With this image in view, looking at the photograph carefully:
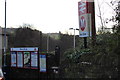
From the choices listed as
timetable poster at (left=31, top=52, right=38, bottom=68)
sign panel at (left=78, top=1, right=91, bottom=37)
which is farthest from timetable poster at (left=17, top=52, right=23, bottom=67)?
sign panel at (left=78, top=1, right=91, bottom=37)

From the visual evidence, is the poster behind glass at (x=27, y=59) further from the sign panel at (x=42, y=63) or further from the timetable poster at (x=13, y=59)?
the sign panel at (x=42, y=63)

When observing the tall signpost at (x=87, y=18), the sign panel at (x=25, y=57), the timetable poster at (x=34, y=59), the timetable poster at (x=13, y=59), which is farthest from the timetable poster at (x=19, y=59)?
the tall signpost at (x=87, y=18)

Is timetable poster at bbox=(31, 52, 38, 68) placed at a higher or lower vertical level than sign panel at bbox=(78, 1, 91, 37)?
lower

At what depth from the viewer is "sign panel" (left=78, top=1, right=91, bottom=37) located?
13.0 m

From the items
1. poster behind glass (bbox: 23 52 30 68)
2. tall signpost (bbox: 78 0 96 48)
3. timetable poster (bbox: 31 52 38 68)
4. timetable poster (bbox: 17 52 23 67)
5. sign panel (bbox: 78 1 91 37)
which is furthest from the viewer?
sign panel (bbox: 78 1 91 37)

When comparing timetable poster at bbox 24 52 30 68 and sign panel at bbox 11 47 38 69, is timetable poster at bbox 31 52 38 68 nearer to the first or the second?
sign panel at bbox 11 47 38 69

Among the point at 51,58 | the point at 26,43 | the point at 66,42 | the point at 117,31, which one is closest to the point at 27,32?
the point at 26,43

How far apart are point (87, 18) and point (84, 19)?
25 cm

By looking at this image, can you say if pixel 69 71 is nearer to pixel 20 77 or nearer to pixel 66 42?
pixel 20 77

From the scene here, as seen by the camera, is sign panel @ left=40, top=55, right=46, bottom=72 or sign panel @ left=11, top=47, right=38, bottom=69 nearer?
sign panel @ left=40, top=55, right=46, bottom=72

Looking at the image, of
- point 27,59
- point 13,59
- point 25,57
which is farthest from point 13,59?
point 27,59

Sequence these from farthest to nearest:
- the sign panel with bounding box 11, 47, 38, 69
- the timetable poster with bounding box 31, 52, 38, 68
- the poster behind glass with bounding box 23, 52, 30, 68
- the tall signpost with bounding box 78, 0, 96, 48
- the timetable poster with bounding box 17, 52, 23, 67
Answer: the tall signpost with bounding box 78, 0, 96, 48, the timetable poster with bounding box 17, 52, 23, 67, the poster behind glass with bounding box 23, 52, 30, 68, the sign panel with bounding box 11, 47, 38, 69, the timetable poster with bounding box 31, 52, 38, 68

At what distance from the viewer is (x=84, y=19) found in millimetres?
13211

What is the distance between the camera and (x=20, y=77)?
1220 centimetres
